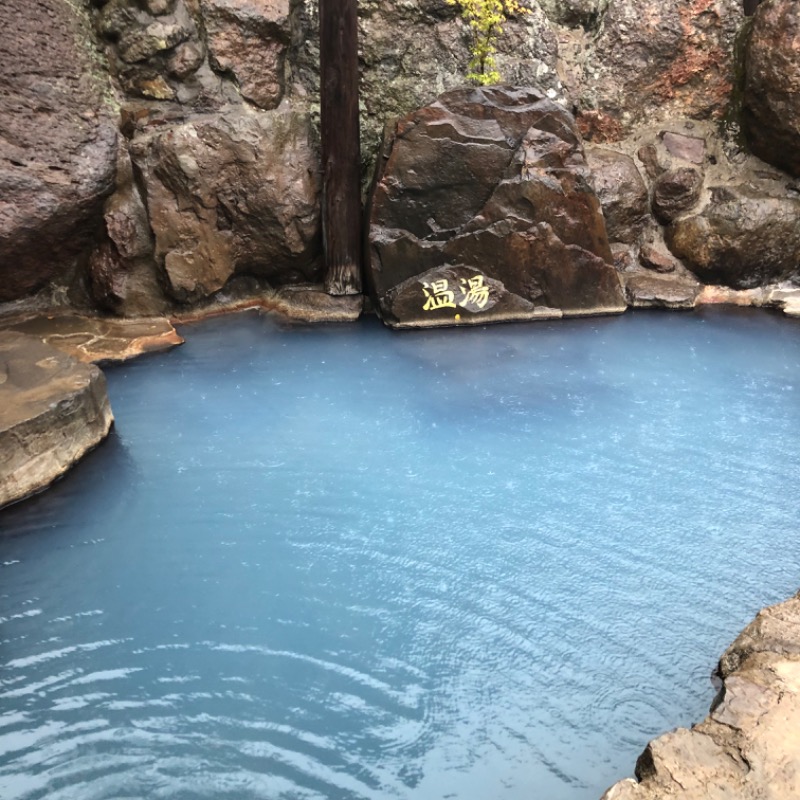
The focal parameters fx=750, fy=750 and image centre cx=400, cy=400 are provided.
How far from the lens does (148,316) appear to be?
5340 mm

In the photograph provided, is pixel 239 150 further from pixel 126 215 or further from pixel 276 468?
pixel 276 468

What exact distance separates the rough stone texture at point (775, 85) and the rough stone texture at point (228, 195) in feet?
11.7

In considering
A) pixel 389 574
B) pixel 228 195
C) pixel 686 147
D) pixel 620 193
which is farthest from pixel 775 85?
pixel 389 574

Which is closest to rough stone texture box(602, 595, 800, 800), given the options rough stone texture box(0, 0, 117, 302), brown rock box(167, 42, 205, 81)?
rough stone texture box(0, 0, 117, 302)

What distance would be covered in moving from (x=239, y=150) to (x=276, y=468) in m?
2.78

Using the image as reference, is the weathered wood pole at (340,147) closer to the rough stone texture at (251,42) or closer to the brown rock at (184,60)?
the rough stone texture at (251,42)

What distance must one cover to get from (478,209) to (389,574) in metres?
3.26

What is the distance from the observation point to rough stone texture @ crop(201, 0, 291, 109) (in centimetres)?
533

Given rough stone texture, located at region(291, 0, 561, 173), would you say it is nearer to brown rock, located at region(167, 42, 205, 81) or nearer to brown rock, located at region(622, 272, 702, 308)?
brown rock, located at region(167, 42, 205, 81)

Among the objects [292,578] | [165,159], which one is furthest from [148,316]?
[292,578]

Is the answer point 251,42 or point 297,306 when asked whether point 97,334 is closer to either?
point 297,306

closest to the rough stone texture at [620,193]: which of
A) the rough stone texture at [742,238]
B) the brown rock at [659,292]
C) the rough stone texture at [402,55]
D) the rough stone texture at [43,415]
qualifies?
the rough stone texture at [742,238]

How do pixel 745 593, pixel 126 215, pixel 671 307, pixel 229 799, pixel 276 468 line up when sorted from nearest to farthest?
pixel 229 799 → pixel 745 593 → pixel 276 468 → pixel 126 215 → pixel 671 307

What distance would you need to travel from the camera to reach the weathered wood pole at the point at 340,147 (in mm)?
5113
